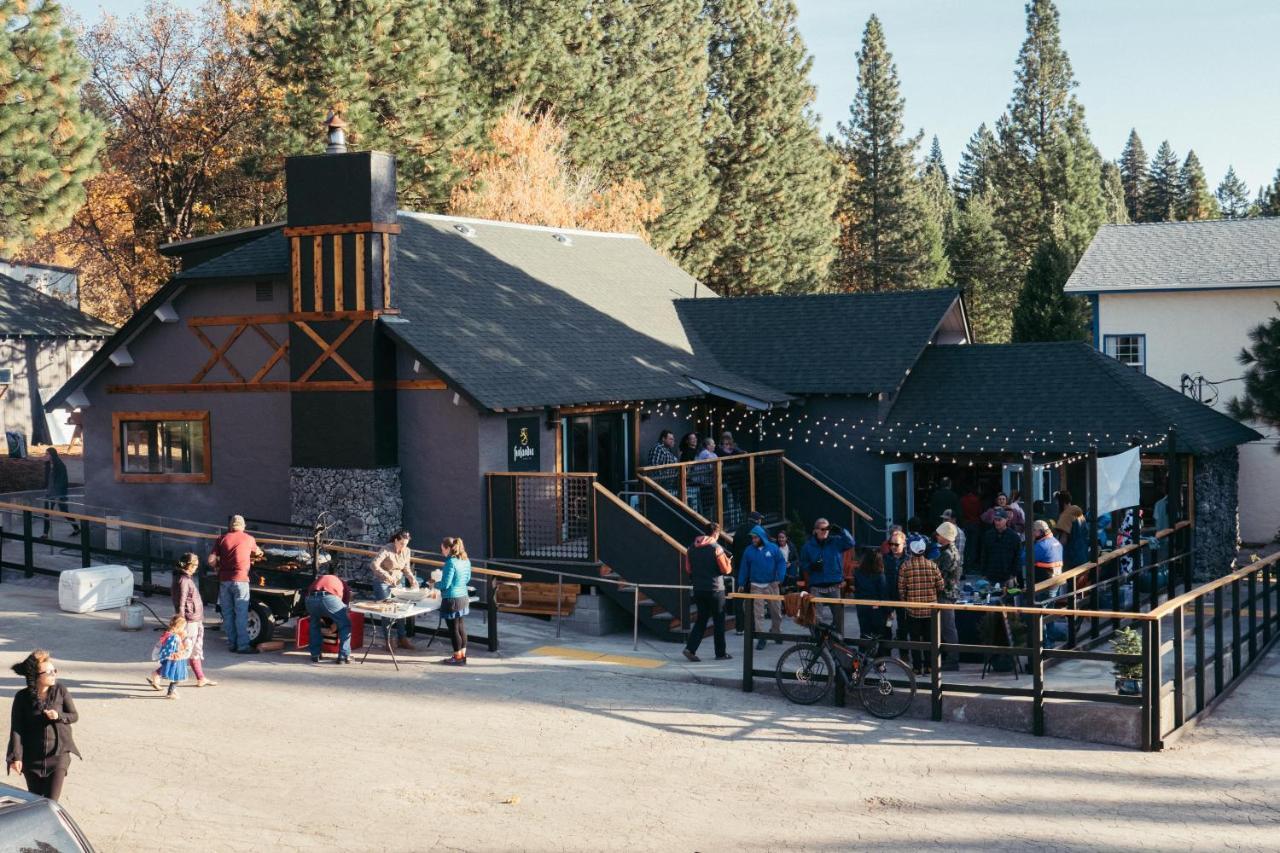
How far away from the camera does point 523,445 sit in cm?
2252

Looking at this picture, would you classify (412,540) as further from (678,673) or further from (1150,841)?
(1150,841)

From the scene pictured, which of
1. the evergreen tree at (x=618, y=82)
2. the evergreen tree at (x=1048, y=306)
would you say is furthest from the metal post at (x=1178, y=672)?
the evergreen tree at (x=618, y=82)

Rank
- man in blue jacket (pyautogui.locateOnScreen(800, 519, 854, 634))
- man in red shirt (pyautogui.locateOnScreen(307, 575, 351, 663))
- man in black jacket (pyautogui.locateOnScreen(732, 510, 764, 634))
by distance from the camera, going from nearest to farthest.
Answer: man in red shirt (pyautogui.locateOnScreen(307, 575, 351, 663)) < man in blue jacket (pyautogui.locateOnScreen(800, 519, 854, 634)) < man in black jacket (pyautogui.locateOnScreen(732, 510, 764, 634))

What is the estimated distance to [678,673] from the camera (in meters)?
17.4

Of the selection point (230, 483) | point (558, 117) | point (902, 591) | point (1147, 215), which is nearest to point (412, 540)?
point (230, 483)

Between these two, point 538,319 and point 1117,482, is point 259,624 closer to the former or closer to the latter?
point 538,319

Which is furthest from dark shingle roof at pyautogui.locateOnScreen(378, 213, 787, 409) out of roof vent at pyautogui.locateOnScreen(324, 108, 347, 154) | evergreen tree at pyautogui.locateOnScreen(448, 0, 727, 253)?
evergreen tree at pyautogui.locateOnScreen(448, 0, 727, 253)

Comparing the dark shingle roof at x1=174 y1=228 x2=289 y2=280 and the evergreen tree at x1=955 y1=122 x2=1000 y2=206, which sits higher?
the evergreen tree at x1=955 y1=122 x2=1000 y2=206

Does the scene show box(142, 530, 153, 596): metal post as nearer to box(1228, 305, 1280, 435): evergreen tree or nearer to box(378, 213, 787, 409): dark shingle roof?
box(378, 213, 787, 409): dark shingle roof

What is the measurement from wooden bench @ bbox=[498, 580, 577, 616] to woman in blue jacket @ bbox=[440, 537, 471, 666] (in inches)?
133

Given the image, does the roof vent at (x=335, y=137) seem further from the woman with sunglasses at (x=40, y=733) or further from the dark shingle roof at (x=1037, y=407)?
the woman with sunglasses at (x=40, y=733)

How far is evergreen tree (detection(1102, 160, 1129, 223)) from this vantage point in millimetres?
89012

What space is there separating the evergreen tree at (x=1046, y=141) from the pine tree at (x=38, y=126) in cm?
4741

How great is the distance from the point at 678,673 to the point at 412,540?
6687 mm
